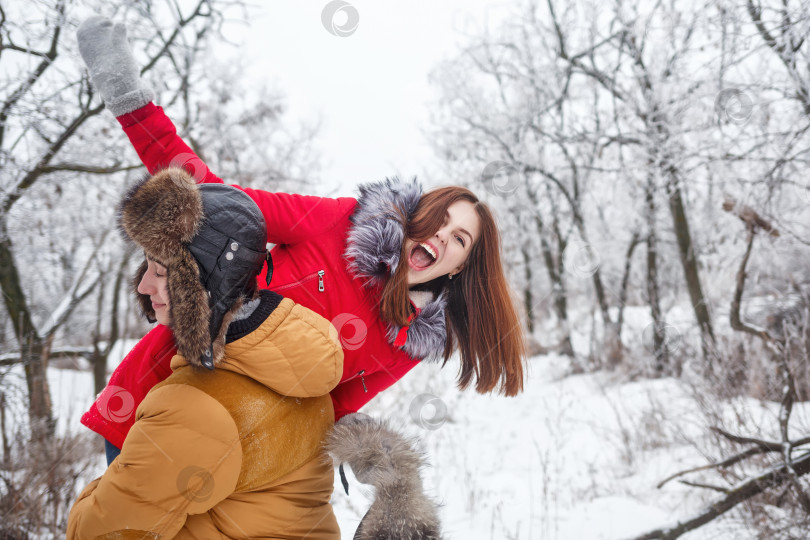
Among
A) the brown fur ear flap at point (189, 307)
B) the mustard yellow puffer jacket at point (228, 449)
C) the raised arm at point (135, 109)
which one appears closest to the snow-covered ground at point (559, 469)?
the mustard yellow puffer jacket at point (228, 449)

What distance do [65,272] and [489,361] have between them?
2.85 metres

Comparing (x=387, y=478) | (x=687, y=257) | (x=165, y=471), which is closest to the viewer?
(x=165, y=471)

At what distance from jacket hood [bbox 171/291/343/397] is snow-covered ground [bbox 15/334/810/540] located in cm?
47

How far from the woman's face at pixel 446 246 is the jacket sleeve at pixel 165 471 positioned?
827 mm

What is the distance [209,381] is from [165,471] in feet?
0.69

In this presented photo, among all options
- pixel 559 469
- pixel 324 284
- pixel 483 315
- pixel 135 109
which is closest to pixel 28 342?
pixel 135 109

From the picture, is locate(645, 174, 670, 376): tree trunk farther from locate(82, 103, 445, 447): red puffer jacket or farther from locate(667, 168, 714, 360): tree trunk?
locate(82, 103, 445, 447): red puffer jacket

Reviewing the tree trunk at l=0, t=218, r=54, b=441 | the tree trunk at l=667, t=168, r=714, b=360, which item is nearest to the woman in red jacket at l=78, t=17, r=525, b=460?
the tree trunk at l=0, t=218, r=54, b=441

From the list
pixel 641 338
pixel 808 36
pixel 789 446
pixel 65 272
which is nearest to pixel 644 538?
pixel 789 446

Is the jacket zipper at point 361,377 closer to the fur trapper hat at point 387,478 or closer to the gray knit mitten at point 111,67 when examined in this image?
the fur trapper hat at point 387,478

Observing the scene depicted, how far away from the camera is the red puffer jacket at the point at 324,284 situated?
4.09 ft

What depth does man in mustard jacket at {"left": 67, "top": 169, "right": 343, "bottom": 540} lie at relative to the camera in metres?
0.99

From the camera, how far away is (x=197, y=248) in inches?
40.8

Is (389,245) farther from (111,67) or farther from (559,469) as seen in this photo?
(559,469)
